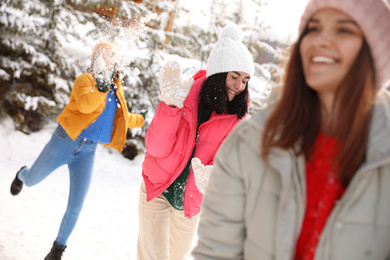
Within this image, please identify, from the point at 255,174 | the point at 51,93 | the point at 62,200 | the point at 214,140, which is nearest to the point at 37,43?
the point at 51,93

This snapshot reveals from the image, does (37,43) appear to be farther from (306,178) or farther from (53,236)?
(306,178)

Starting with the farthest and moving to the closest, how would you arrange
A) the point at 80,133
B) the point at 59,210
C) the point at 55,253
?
1. the point at 59,210
2. the point at 80,133
3. the point at 55,253

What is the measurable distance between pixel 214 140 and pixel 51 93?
17.9ft

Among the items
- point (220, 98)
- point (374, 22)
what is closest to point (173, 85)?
point (220, 98)

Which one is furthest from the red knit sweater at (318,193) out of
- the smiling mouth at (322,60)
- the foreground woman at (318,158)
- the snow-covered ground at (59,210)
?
the snow-covered ground at (59,210)

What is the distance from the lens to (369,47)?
1044 mm

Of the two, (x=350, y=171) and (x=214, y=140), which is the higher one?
(x=350, y=171)

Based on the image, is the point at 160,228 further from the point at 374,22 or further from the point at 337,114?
the point at 374,22

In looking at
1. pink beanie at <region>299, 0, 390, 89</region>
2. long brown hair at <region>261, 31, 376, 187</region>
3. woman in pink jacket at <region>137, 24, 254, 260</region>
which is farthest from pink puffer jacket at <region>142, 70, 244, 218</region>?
pink beanie at <region>299, 0, 390, 89</region>

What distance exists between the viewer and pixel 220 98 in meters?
2.47

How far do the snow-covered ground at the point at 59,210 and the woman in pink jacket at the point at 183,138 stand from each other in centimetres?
158

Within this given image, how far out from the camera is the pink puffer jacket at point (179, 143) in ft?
7.77

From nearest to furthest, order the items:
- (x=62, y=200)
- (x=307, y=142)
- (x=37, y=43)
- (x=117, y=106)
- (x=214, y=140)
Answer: (x=307, y=142) → (x=214, y=140) → (x=117, y=106) → (x=62, y=200) → (x=37, y=43)

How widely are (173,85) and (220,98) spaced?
1.18 feet
